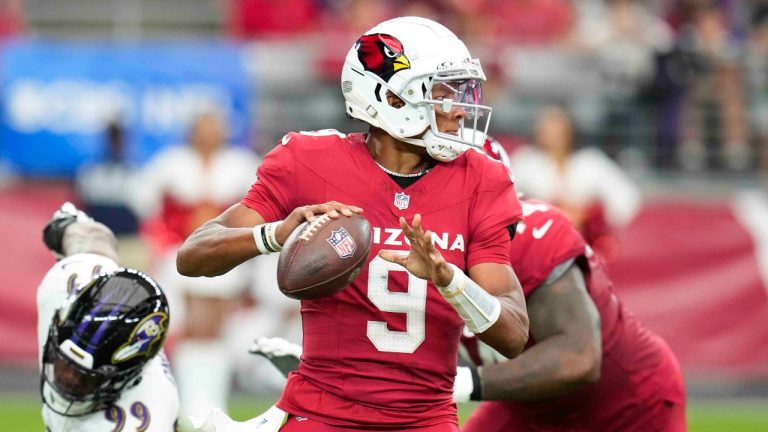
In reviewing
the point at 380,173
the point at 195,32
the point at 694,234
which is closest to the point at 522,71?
the point at 694,234

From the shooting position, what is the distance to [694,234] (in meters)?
9.62

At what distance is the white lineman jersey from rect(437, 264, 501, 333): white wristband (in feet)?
3.24

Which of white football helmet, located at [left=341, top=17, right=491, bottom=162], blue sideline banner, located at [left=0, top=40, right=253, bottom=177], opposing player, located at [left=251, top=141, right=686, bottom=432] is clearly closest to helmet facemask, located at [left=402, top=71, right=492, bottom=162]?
white football helmet, located at [left=341, top=17, right=491, bottom=162]

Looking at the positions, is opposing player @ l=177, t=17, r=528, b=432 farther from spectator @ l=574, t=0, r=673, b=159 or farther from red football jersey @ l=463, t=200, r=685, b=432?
spectator @ l=574, t=0, r=673, b=159

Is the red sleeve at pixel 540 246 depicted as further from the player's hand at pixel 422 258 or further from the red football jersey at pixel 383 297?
the player's hand at pixel 422 258

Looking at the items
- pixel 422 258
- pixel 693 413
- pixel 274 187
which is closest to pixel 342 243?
pixel 422 258

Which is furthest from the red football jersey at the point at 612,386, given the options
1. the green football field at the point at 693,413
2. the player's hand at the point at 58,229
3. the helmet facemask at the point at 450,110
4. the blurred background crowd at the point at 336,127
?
the green football field at the point at 693,413

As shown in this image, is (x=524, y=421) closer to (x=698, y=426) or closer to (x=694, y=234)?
(x=698, y=426)

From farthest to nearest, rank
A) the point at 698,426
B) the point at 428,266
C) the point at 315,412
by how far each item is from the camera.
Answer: the point at 698,426, the point at 315,412, the point at 428,266

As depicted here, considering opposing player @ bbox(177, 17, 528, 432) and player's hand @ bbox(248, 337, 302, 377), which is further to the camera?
player's hand @ bbox(248, 337, 302, 377)

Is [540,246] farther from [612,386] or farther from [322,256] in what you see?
[322,256]

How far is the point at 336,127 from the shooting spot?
418 inches

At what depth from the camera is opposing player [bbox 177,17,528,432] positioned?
356cm

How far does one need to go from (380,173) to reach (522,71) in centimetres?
725
